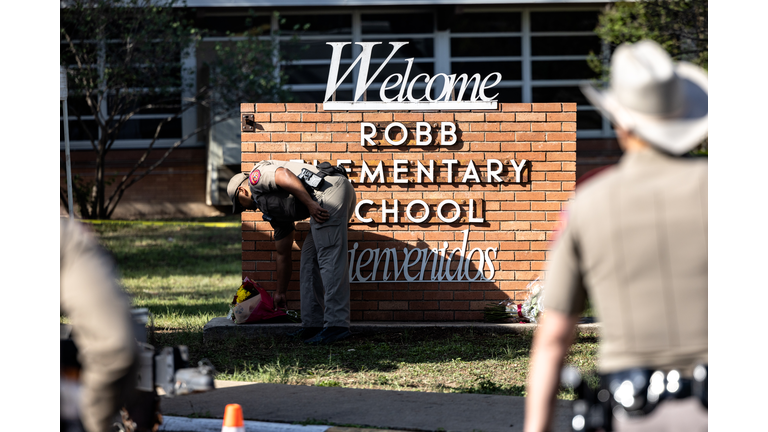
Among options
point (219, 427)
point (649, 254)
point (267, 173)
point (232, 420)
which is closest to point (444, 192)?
point (267, 173)

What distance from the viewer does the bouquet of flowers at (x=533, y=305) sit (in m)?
6.85

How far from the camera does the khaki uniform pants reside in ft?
20.9

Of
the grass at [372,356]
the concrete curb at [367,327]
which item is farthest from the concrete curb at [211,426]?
the concrete curb at [367,327]

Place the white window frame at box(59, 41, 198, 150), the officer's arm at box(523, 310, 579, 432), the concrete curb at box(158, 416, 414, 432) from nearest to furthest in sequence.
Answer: the officer's arm at box(523, 310, 579, 432), the concrete curb at box(158, 416, 414, 432), the white window frame at box(59, 41, 198, 150)

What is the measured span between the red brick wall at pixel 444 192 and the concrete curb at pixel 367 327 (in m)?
0.20

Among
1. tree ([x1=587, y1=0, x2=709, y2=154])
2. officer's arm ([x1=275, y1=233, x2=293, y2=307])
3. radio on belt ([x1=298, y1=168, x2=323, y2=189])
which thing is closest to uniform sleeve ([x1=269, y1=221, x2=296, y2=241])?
officer's arm ([x1=275, y1=233, x2=293, y2=307])

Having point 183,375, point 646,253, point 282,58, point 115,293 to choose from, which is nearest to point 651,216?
point 646,253

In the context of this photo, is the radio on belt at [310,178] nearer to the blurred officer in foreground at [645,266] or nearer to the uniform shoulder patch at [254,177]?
the uniform shoulder patch at [254,177]

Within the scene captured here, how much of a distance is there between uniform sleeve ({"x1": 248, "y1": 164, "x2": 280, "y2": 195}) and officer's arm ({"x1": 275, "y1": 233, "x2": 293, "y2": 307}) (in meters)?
0.57

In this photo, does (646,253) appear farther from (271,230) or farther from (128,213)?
(128,213)

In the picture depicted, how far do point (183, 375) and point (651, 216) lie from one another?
6.18 ft

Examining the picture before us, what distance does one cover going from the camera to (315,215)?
626cm

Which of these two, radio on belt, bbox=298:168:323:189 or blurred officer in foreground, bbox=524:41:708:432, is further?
radio on belt, bbox=298:168:323:189

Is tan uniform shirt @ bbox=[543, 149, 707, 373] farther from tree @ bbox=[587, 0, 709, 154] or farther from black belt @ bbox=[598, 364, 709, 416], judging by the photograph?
tree @ bbox=[587, 0, 709, 154]
